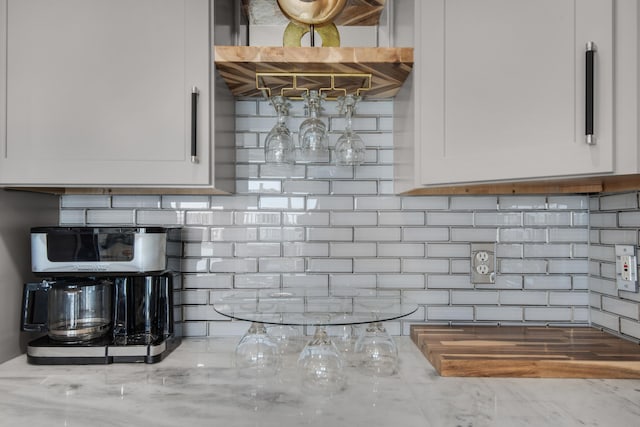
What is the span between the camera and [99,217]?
1688mm

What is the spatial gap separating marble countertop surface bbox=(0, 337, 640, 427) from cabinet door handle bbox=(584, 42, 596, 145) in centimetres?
63

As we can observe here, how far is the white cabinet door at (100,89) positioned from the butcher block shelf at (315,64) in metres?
0.11

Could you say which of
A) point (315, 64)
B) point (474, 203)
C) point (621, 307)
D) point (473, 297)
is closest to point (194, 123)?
point (315, 64)

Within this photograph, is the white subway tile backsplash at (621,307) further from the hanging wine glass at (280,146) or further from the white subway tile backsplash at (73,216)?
the white subway tile backsplash at (73,216)

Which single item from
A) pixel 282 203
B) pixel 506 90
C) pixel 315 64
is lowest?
pixel 282 203

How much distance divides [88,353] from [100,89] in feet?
2.58

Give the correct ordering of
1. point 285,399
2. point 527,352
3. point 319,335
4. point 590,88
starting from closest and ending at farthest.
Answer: point 590,88 → point 285,399 → point 319,335 → point 527,352

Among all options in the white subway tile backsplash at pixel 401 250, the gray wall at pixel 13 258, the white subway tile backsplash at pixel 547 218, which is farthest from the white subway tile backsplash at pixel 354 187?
the gray wall at pixel 13 258

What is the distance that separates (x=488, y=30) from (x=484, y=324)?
3.42 feet

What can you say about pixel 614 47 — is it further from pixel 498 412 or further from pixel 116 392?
pixel 116 392

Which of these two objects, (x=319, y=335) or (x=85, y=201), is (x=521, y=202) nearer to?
(x=319, y=335)

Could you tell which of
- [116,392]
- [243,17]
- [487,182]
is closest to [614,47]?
[487,182]

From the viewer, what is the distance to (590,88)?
3.29ft

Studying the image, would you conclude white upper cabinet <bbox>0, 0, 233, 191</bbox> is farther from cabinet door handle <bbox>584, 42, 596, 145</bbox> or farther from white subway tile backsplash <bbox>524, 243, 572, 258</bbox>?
white subway tile backsplash <bbox>524, 243, 572, 258</bbox>
